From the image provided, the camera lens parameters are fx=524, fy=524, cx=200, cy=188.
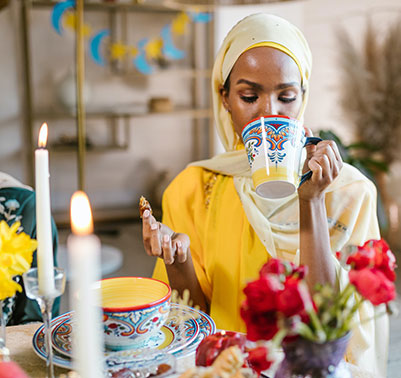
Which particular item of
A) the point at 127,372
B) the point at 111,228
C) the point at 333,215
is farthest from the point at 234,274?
the point at 111,228

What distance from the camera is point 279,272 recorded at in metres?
0.57

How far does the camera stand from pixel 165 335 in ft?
2.63

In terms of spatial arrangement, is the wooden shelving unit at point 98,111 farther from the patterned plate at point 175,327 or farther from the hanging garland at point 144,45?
the patterned plate at point 175,327

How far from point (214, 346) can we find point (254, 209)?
59cm

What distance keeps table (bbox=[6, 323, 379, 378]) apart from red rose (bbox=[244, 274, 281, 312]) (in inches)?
8.8

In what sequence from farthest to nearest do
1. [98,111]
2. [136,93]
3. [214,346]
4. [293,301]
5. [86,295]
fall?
[136,93] → [98,111] → [214,346] → [293,301] → [86,295]

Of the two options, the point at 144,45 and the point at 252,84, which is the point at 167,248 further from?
the point at 144,45

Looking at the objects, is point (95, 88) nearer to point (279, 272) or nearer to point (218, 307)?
point (218, 307)

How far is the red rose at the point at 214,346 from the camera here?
652 millimetres

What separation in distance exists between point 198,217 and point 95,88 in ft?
10.3

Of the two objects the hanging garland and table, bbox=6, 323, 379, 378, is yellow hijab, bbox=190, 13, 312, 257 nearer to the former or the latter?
table, bbox=6, 323, 379, 378

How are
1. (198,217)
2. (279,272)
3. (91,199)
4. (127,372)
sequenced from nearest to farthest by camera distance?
(279,272) → (127,372) → (198,217) → (91,199)

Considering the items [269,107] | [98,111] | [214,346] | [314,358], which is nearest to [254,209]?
[269,107]

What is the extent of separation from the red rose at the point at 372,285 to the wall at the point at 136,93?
3.28 m
